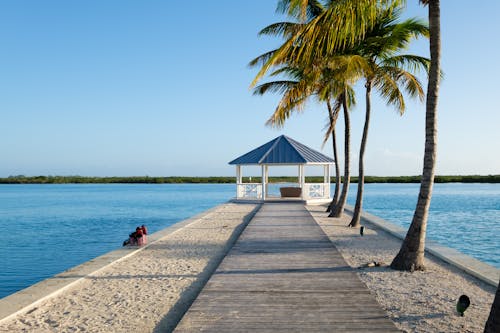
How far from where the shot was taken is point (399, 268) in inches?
271

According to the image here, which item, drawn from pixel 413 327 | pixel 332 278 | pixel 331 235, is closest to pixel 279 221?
pixel 331 235

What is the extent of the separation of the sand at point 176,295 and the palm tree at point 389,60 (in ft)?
15.9

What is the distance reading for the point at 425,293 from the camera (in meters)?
5.56

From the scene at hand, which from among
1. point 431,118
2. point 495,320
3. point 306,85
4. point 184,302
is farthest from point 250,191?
point 495,320

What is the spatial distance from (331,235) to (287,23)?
24.0 feet

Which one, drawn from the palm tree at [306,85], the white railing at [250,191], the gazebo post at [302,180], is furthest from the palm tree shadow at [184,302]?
the white railing at [250,191]

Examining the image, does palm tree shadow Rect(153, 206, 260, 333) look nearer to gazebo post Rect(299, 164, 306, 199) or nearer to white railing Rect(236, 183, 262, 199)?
gazebo post Rect(299, 164, 306, 199)

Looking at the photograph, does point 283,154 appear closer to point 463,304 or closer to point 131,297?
point 131,297

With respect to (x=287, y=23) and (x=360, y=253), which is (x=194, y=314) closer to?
(x=360, y=253)

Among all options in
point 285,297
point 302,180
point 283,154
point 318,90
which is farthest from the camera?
point 302,180

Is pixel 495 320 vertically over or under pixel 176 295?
over

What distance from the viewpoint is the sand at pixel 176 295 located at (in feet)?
14.8

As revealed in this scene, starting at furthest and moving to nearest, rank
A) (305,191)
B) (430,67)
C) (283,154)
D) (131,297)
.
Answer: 1. (283,154)
2. (305,191)
3. (430,67)
4. (131,297)

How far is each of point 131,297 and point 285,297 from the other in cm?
224
